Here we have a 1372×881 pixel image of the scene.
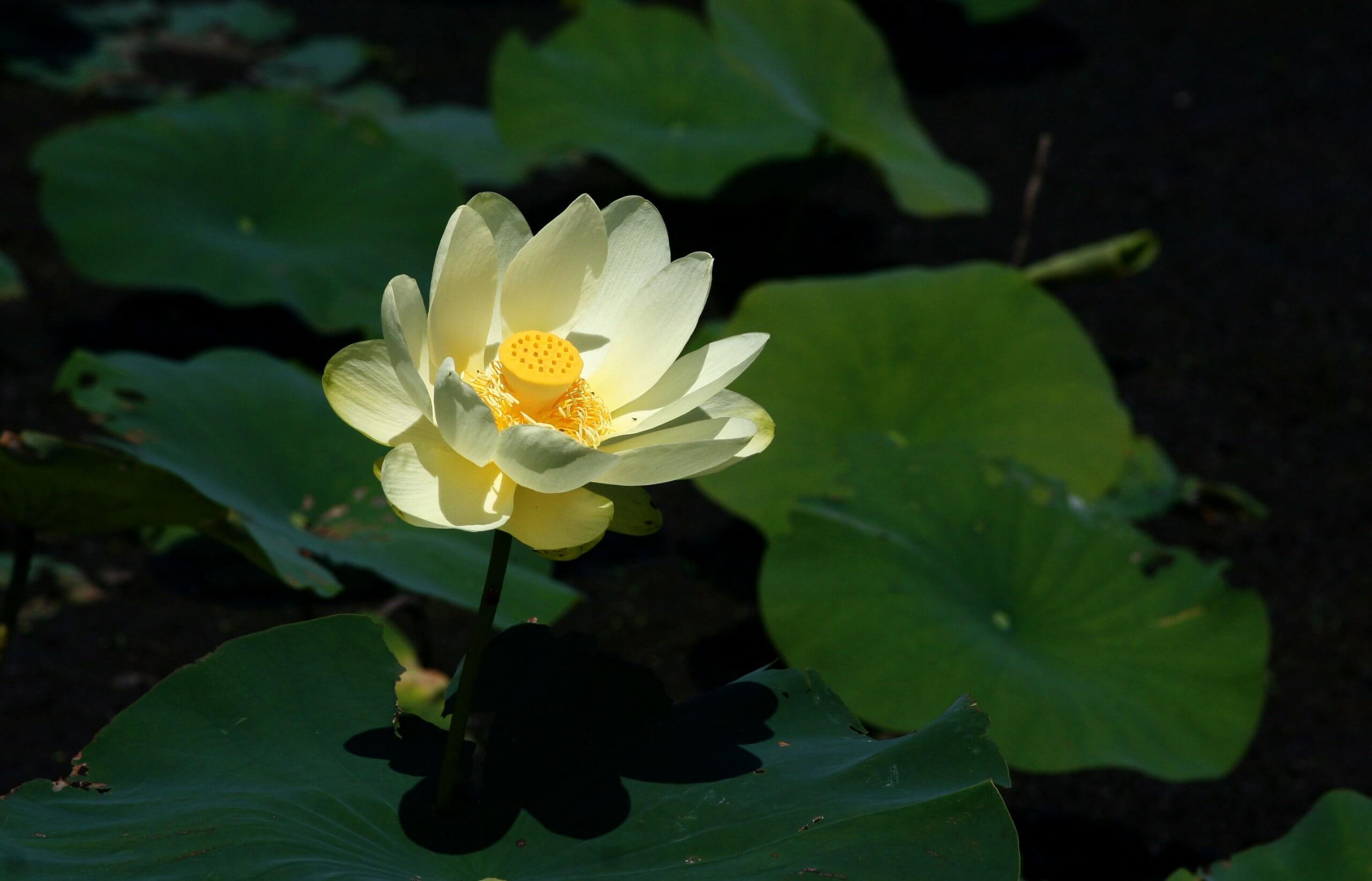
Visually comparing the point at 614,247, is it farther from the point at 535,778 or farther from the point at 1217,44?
the point at 1217,44

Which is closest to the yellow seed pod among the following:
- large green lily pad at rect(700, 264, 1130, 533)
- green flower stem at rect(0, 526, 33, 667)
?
green flower stem at rect(0, 526, 33, 667)

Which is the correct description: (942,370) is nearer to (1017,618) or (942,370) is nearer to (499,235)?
(1017,618)

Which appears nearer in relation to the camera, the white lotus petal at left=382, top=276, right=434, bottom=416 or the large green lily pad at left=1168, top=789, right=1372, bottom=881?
the white lotus petal at left=382, top=276, right=434, bottom=416

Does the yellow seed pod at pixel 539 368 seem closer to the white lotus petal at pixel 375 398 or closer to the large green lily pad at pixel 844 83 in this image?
the white lotus petal at pixel 375 398

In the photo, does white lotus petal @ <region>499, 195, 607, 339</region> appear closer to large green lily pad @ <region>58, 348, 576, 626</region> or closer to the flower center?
the flower center

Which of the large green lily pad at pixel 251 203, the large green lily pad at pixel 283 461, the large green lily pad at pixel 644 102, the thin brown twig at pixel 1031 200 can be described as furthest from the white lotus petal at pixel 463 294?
the large green lily pad at pixel 644 102

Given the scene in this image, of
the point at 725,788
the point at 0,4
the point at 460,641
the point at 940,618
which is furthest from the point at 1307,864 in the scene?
the point at 0,4
